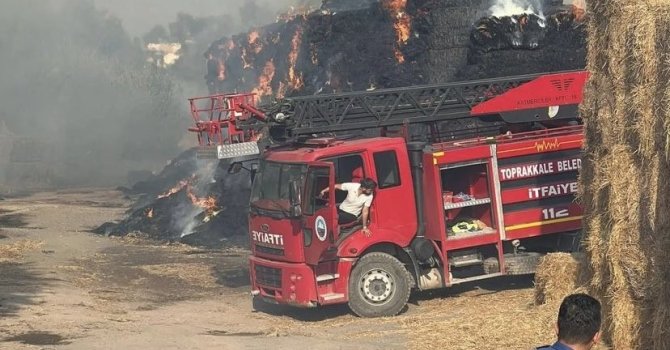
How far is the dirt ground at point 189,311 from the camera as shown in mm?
13859

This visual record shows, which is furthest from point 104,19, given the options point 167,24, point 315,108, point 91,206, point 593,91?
point 593,91

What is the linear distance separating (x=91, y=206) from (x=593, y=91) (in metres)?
28.1

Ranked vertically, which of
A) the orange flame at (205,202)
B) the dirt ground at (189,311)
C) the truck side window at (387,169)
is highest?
the truck side window at (387,169)

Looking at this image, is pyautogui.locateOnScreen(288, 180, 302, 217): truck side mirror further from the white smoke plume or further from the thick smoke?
the thick smoke

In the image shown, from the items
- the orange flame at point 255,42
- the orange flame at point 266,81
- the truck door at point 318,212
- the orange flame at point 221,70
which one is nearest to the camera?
the truck door at point 318,212

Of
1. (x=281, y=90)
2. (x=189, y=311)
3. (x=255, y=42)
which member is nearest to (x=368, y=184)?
(x=189, y=311)

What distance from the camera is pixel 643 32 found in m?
11.3

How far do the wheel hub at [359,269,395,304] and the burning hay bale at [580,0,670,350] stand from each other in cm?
431

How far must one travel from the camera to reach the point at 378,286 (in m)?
16.1

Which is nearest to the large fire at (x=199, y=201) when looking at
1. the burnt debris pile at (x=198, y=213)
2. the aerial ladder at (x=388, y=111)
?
the burnt debris pile at (x=198, y=213)

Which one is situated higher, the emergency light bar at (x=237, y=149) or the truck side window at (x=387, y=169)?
the emergency light bar at (x=237, y=149)

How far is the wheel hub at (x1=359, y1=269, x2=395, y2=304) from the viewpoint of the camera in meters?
16.1

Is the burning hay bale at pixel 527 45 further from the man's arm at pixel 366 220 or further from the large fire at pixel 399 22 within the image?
the man's arm at pixel 366 220

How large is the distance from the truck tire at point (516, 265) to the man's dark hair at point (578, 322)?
11074 mm
